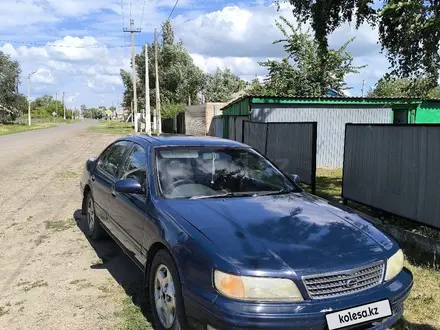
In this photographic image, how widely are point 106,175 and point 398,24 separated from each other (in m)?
6.76

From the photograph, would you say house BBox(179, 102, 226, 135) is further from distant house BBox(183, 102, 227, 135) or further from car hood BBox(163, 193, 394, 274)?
car hood BBox(163, 193, 394, 274)

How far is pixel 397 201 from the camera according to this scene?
6.18 metres

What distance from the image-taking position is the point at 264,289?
263 cm

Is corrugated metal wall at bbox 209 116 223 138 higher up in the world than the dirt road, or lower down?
higher up

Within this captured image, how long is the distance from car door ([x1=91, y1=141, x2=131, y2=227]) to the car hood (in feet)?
5.33

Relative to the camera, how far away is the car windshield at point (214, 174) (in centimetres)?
393

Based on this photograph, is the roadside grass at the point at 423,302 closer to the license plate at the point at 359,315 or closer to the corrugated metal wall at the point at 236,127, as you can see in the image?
the license plate at the point at 359,315

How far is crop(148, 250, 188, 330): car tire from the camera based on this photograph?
2988 millimetres

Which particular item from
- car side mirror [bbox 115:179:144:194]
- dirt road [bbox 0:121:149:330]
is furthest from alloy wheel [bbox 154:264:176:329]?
car side mirror [bbox 115:179:144:194]

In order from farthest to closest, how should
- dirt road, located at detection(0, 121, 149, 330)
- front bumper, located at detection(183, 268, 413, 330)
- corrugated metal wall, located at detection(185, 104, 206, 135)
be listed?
corrugated metal wall, located at detection(185, 104, 206, 135) < dirt road, located at detection(0, 121, 149, 330) < front bumper, located at detection(183, 268, 413, 330)

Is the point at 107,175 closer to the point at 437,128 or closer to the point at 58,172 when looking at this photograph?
the point at 437,128

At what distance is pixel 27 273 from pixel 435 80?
7.43 metres

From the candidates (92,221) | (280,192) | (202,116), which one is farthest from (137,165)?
(202,116)

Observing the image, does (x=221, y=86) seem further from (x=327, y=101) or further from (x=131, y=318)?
(x=131, y=318)
